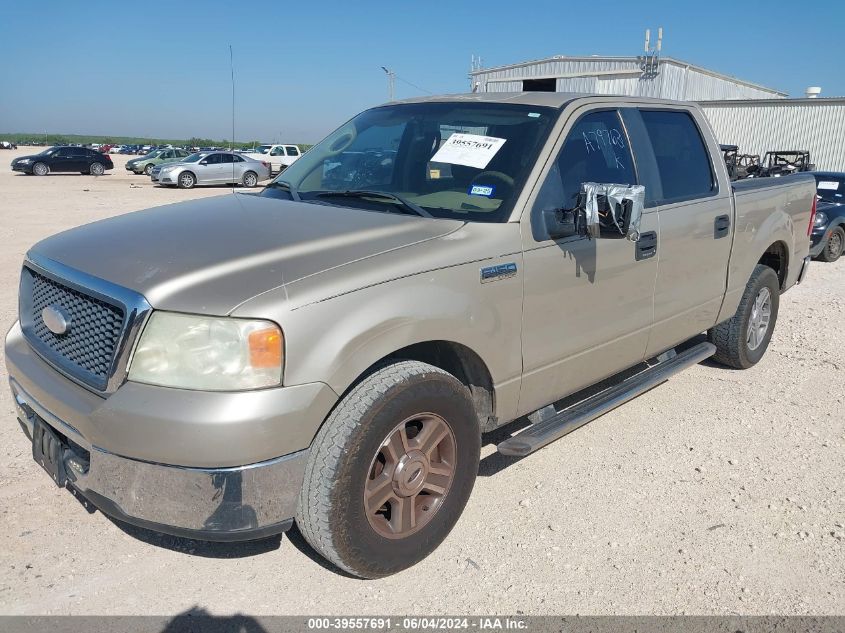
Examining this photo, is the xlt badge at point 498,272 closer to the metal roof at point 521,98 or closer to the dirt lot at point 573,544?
the metal roof at point 521,98

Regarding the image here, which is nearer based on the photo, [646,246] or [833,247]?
[646,246]

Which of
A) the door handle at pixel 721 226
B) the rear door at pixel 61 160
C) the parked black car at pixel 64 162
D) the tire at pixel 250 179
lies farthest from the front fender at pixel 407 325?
the rear door at pixel 61 160

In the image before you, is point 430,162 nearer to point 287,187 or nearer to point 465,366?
point 287,187

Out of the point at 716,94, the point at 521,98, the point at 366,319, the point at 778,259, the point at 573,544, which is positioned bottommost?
the point at 573,544

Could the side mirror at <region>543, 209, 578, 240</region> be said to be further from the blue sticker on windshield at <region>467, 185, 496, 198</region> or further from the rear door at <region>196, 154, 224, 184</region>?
the rear door at <region>196, 154, 224, 184</region>

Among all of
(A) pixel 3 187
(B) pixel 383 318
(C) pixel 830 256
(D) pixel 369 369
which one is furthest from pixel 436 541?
(A) pixel 3 187

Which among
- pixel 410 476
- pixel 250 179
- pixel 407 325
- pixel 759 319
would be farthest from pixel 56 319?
pixel 250 179

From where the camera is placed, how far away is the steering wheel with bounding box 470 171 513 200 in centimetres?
330

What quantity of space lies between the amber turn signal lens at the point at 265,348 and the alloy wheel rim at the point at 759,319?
4.29 meters

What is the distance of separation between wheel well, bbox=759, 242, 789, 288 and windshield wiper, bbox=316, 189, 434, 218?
3543mm

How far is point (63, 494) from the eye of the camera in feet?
11.4

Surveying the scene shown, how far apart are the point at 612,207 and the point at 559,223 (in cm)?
31

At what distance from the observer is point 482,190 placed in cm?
335

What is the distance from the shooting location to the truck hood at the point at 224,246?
8.09 feet
